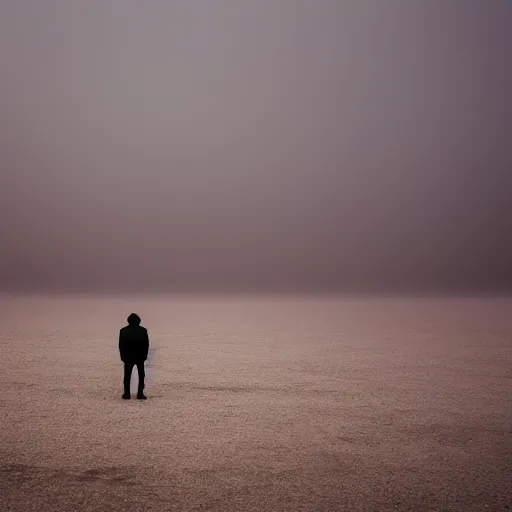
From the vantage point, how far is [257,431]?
722 centimetres

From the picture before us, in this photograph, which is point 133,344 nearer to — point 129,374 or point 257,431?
point 129,374

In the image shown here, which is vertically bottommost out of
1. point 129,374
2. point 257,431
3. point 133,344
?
point 257,431

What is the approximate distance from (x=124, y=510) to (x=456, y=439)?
5487 millimetres

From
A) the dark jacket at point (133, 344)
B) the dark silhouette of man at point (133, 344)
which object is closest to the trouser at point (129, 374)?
the dark silhouette of man at point (133, 344)

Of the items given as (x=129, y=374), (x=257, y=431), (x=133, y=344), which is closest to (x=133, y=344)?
(x=133, y=344)

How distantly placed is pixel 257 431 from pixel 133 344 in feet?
10.2

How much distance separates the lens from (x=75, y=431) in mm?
7047

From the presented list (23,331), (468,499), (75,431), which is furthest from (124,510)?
(23,331)

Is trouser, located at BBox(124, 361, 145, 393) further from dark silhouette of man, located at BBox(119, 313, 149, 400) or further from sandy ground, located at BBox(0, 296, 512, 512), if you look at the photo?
sandy ground, located at BBox(0, 296, 512, 512)

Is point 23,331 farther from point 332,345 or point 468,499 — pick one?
point 468,499

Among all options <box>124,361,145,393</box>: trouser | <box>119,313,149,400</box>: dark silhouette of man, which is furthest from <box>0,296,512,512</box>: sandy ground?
<box>119,313,149,400</box>: dark silhouette of man

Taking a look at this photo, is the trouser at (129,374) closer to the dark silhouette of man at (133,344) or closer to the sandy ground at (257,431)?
the dark silhouette of man at (133,344)

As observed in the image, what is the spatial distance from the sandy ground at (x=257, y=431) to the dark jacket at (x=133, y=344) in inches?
39.8

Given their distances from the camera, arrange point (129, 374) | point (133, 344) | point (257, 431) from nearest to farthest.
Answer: point (257, 431), point (133, 344), point (129, 374)
